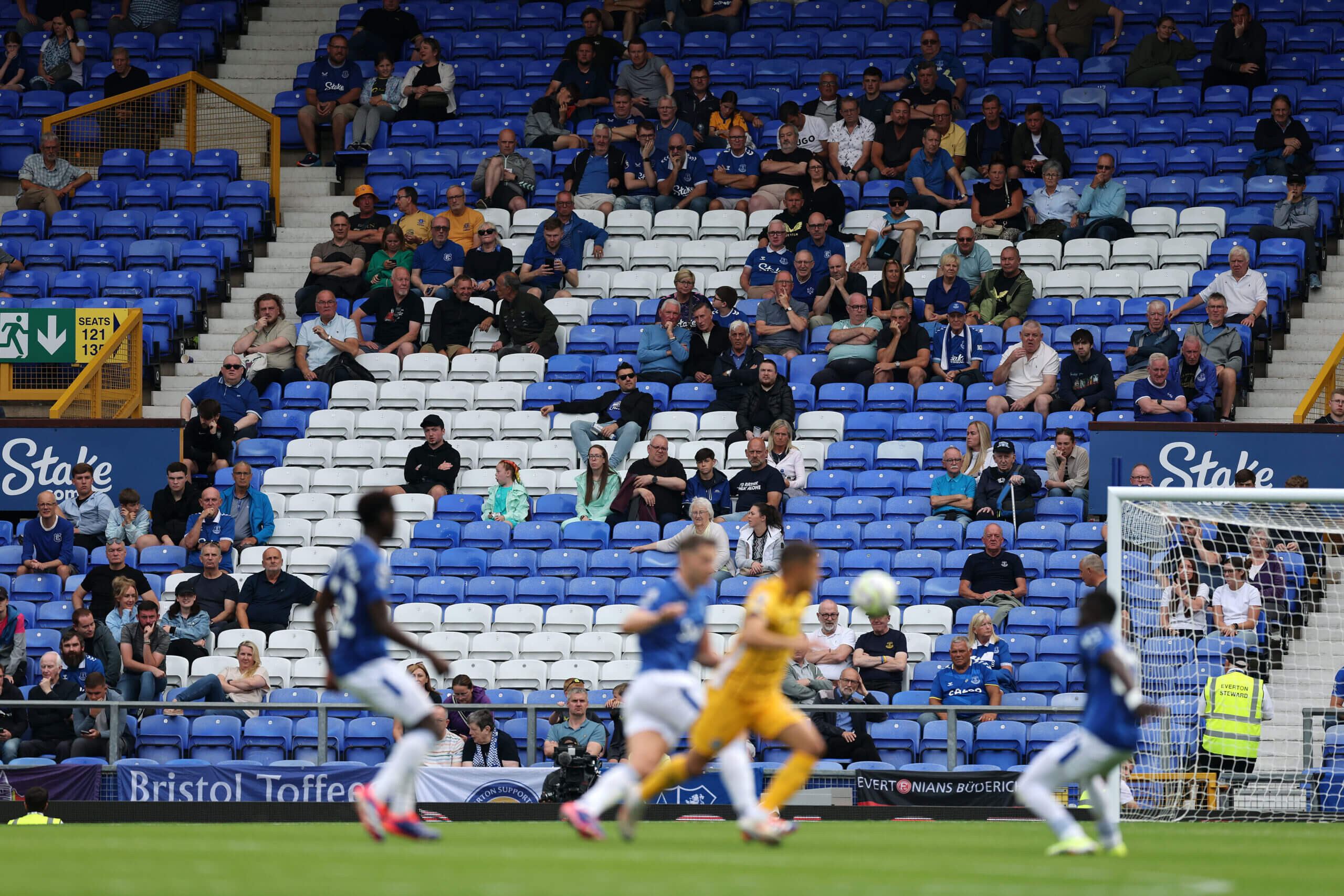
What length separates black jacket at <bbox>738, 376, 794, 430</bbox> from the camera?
1859cm

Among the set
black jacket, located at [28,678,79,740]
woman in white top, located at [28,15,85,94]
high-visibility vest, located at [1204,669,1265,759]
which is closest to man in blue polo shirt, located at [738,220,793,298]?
high-visibility vest, located at [1204,669,1265,759]

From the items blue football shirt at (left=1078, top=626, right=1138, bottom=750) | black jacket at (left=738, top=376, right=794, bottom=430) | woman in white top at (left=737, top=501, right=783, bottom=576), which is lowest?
blue football shirt at (left=1078, top=626, right=1138, bottom=750)

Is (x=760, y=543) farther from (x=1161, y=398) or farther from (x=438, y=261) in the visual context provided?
(x=438, y=261)

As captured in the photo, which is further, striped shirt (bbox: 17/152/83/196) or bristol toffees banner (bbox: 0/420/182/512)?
striped shirt (bbox: 17/152/83/196)

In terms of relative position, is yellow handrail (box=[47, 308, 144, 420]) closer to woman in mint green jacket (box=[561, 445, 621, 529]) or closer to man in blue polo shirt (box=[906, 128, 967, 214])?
woman in mint green jacket (box=[561, 445, 621, 529])

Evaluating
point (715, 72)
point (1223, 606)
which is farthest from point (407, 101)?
point (1223, 606)

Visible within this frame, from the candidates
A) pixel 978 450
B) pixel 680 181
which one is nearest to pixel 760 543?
pixel 978 450

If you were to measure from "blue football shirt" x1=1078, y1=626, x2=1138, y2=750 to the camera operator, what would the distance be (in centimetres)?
Result: 718

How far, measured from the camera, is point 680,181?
2222 cm

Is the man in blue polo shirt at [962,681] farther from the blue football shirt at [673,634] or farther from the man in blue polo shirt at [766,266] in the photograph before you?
the blue football shirt at [673,634]

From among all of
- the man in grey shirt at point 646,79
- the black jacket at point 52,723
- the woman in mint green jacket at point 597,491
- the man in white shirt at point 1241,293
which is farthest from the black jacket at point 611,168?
the black jacket at point 52,723

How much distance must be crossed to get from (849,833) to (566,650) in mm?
5680

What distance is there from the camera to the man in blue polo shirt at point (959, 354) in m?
19.1

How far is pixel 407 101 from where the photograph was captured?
2408 centimetres
